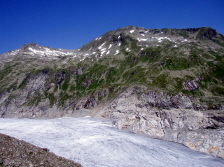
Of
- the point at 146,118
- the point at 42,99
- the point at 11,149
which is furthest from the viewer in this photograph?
the point at 42,99

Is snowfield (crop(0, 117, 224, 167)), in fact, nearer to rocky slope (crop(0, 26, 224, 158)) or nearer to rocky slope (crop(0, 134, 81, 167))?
rocky slope (crop(0, 26, 224, 158))

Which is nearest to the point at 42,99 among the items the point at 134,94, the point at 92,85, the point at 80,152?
the point at 92,85

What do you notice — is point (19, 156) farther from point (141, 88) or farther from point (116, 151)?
point (141, 88)

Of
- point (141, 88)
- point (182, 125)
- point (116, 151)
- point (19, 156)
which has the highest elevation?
point (141, 88)

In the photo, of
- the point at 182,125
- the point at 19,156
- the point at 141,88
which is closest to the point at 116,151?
the point at 19,156

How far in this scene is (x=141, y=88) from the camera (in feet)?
204

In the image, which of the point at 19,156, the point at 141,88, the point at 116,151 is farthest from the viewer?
the point at 141,88

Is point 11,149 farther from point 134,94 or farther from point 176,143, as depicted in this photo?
point 134,94

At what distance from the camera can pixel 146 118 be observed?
41.0 meters

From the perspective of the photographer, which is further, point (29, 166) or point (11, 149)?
point (11, 149)

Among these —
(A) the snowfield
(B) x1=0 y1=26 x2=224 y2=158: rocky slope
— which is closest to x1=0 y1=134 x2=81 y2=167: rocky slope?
(A) the snowfield

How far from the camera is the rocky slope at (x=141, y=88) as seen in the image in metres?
38.5

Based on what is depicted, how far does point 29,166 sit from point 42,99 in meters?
88.7

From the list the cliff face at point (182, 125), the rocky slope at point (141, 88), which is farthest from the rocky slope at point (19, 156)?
the rocky slope at point (141, 88)
